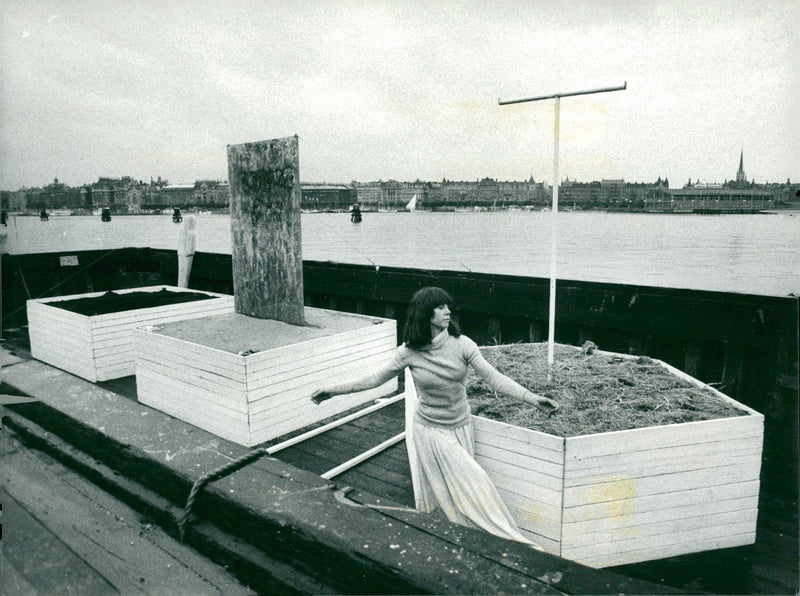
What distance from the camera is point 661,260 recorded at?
115 feet

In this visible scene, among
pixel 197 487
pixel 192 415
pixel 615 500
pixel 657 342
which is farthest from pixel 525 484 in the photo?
pixel 657 342

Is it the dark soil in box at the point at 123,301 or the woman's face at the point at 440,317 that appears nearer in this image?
the woman's face at the point at 440,317

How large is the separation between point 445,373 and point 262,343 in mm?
2336

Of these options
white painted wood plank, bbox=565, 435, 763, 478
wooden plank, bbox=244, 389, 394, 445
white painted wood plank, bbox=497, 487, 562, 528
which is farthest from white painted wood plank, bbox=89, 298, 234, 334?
white painted wood plank, bbox=565, 435, 763, 478

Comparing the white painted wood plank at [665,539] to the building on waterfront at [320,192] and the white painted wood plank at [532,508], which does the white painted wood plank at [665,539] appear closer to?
the white painted wood plank at [532,508]

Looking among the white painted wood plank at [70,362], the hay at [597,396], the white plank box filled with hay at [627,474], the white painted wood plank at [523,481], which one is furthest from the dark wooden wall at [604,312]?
the white painted wood plank at [70,362]

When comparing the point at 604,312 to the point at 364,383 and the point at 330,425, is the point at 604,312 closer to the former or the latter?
the point at 330,425

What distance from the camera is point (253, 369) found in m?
4.51

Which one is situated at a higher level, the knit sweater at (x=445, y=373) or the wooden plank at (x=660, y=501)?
the knit sweater at (x=445, y=373)

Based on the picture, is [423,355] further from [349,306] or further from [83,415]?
[349,306]

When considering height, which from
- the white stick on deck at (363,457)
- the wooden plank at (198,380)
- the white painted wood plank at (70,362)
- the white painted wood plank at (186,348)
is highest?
the white painted wood plank at (186,348)

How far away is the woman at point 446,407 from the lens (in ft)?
10.3

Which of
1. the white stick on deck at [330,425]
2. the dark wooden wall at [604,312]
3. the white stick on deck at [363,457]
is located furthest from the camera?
the dark wooden wall at [604,312]

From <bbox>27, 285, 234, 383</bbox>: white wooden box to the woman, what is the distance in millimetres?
4107
